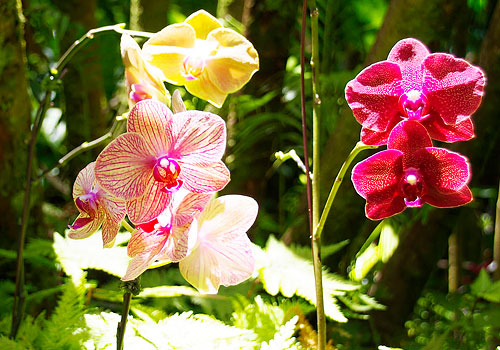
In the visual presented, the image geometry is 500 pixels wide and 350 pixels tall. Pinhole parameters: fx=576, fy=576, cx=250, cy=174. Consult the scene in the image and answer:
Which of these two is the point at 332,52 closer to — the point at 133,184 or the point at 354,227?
the point at 354,227

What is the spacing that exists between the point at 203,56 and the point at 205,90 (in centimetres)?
4

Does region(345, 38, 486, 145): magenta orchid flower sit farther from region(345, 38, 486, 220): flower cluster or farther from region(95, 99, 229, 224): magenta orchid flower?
region(95, 99, 229, 224): magenta orchid flower

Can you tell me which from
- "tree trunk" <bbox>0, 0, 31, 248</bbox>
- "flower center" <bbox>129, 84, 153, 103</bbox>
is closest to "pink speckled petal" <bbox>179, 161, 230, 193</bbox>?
"flower center" <bbox>129, 84, 153, 103</bbox>

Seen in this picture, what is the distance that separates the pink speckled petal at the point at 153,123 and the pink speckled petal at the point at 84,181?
0.07 metres

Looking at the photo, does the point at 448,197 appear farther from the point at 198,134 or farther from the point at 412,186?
the point at 198,134

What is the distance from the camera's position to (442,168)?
0.46 metres

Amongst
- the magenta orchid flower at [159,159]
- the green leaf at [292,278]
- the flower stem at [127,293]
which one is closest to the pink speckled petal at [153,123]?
the magenta orchid flower at [159,159]

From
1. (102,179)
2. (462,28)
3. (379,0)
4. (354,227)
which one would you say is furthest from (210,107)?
(379,0)

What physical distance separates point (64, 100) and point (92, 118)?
0.32 feet

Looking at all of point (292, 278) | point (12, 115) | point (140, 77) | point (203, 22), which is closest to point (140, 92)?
point (140, 77)

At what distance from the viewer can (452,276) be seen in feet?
4.91

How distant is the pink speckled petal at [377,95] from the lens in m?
0.49

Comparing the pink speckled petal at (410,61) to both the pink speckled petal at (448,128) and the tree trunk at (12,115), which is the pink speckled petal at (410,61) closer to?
the pink speckled petal at (448,128)

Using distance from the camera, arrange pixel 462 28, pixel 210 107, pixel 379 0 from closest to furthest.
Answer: pixel 210 107 → pixel 462 28 → pixel 379 0
